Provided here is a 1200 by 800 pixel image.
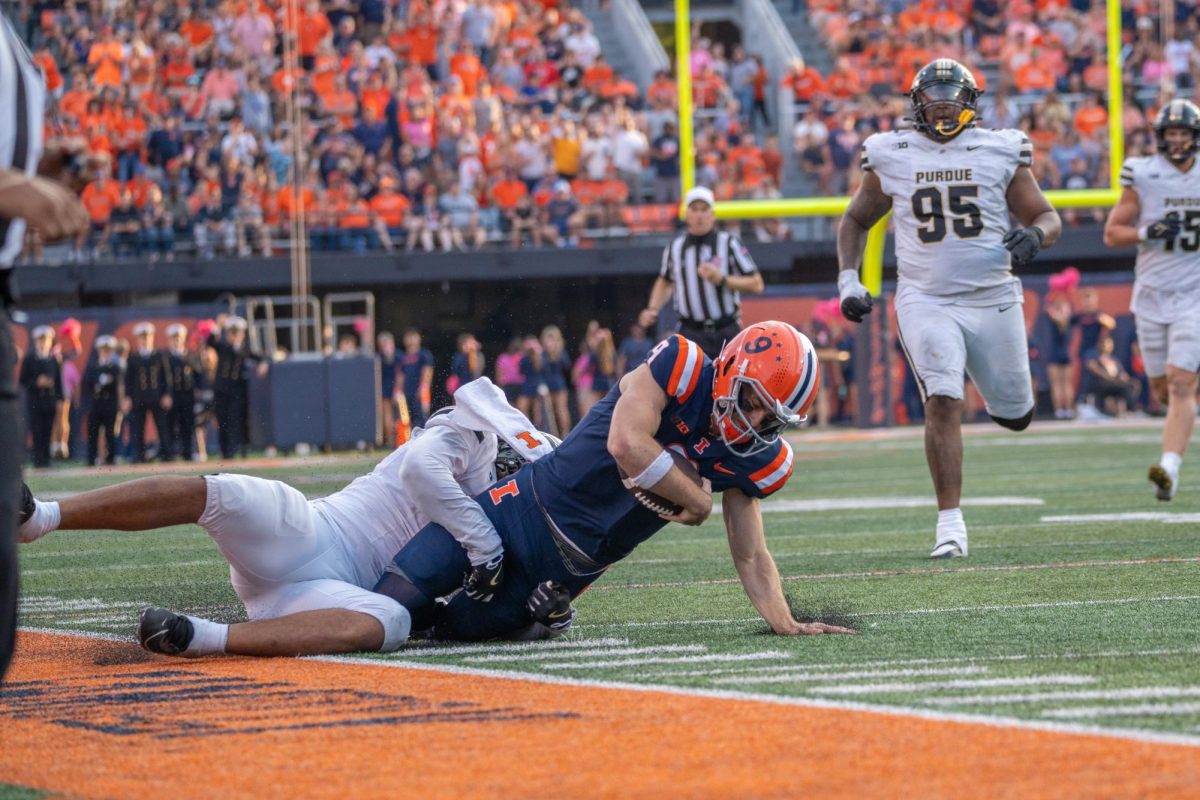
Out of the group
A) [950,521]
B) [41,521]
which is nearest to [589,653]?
[41,521]

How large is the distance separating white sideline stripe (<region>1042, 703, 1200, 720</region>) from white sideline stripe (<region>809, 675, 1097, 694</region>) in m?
0.32

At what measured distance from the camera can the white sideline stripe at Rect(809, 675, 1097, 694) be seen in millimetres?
3943

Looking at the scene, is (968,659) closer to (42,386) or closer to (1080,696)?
(1080,696)

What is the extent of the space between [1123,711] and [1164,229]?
19.6 feet

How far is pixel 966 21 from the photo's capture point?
66.8 feet

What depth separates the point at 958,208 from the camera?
25.1 ft

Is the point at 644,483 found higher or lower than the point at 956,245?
lower

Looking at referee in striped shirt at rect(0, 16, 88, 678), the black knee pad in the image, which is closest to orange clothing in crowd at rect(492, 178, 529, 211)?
the black knee pad

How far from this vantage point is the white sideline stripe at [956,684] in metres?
3.94

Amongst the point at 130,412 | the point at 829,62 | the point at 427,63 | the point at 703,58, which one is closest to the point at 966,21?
the point at 829,62

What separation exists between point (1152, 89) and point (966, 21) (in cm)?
204

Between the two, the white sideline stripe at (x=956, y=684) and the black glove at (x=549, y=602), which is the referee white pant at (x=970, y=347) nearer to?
the black glove at (x=549, y=602)

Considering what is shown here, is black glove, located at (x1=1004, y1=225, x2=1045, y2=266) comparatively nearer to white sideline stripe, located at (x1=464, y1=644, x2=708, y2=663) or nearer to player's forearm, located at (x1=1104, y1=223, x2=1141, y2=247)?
player's forearm, located at (x1=1104, y1=223, x2=1141, y2=247)

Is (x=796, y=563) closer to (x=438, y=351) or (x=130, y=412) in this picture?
(x=130, y=412)
